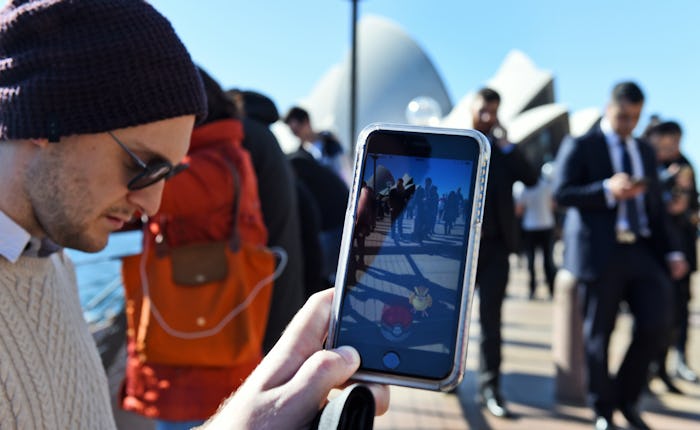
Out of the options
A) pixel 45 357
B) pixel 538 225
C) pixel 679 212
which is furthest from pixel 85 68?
pixel 538 225

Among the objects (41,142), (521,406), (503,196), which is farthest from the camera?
(521,406)

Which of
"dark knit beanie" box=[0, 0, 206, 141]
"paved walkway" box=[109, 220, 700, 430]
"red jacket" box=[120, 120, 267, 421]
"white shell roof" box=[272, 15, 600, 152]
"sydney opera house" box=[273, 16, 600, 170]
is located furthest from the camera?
"white shell roof" box=[272, 15, 600, 152]

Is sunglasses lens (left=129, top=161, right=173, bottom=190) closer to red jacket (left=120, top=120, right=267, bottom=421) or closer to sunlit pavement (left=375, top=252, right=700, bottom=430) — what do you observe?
red jacket (left=120, top=120, right=267, bottom=421)

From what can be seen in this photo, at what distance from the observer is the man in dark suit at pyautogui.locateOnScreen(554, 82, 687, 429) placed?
12.2 ft

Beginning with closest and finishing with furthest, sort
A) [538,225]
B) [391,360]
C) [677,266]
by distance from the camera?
[391,360], [677,266], [538,225]

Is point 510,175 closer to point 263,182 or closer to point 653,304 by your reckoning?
point 653,304

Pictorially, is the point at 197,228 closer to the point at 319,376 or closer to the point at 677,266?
the point at 319,376

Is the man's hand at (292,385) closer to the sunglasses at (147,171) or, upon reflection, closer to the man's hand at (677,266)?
the sunglasses at (147,171)

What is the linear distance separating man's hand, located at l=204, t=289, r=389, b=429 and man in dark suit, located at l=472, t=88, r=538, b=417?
11.1ft

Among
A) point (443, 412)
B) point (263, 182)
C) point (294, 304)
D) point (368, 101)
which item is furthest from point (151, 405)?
point (368, 101)

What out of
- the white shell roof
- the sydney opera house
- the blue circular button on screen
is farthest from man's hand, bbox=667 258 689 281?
the white shell roof

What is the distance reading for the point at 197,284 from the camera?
209cm

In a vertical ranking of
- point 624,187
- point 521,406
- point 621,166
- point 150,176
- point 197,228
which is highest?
point 621,166

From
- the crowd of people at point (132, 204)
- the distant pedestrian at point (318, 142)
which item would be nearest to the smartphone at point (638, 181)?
the crowd of people at point (132, 204)
